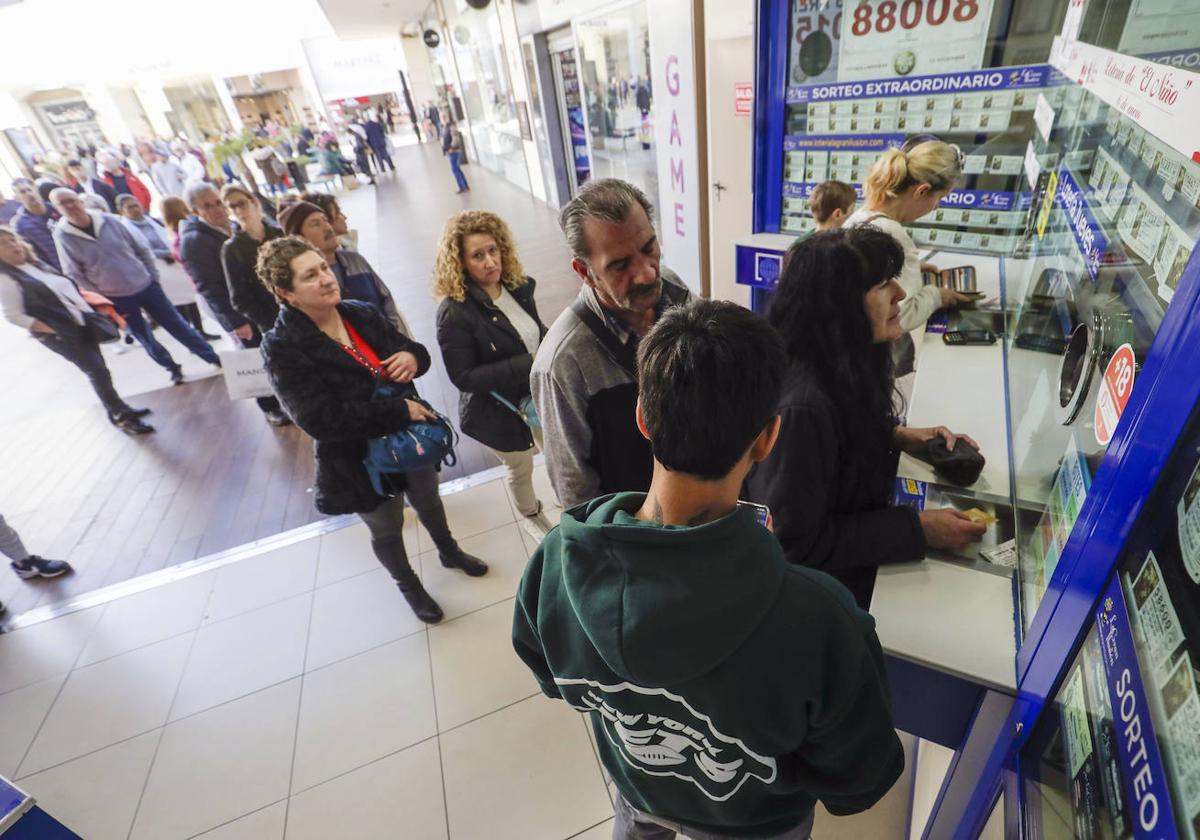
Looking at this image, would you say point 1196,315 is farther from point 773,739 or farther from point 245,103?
point 245,103

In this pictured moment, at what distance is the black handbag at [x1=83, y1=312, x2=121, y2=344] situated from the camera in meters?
4.12

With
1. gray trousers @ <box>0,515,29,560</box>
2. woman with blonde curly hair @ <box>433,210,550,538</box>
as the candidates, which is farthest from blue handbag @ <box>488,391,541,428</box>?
gray trousers @ <box>0,515,29,560</box>

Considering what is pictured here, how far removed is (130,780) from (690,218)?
178 inches

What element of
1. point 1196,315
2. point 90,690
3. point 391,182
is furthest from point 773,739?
point 391,182

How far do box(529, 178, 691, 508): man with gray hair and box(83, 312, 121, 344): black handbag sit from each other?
4399 millimetres

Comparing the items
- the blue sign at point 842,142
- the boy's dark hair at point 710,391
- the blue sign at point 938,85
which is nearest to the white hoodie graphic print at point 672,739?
the boy's dark hair at point 710,391

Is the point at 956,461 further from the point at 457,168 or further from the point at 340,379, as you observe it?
the point at 457,168

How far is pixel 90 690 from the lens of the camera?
251 centimetres

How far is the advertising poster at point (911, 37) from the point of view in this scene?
230 centimetres

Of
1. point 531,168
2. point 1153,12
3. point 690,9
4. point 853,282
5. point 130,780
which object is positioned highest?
point 690,9

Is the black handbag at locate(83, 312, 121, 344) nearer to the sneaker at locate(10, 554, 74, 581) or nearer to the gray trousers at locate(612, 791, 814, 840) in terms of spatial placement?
the sneaker at locate(10, 554, 74, 581)

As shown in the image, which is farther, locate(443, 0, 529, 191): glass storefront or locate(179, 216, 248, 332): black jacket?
locate(443, 0, 529, 191): glass storefront

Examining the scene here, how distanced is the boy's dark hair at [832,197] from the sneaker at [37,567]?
458 centimetres

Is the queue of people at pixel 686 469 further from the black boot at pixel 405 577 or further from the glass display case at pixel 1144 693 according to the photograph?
the glass display case at pixel 1144 693
